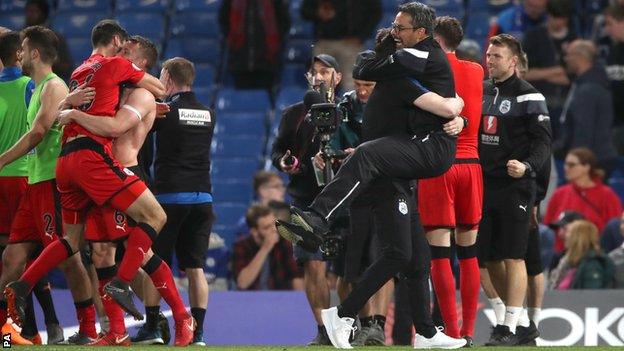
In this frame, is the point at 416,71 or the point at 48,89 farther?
the point at 48,89

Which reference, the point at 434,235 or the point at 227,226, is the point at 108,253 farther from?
the point at 227,226

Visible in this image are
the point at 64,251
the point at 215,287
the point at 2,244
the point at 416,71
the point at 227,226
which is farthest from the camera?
the point at 227,226

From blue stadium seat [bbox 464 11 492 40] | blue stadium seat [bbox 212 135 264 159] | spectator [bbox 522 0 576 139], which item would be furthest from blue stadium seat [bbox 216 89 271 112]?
spectator [bbox 522 0 576 139]

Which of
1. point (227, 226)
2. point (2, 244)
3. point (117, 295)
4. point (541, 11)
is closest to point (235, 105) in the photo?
point (227, 226)

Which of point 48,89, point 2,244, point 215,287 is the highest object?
point 48,89

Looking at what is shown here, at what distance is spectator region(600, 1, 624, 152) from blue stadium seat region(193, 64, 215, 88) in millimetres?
4275

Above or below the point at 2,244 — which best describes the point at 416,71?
above

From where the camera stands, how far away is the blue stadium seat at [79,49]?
17750 mm

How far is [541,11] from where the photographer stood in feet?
52.7

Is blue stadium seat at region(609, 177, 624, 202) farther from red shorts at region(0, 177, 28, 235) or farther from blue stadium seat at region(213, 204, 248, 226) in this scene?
red shorts at region(0, 177, 28, 235)

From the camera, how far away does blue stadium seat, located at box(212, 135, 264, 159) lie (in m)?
16.8

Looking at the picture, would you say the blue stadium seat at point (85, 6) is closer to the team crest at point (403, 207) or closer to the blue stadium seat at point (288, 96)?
the blue stadium seat at point (288, 96)

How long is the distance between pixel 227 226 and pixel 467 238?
5580 millimetres

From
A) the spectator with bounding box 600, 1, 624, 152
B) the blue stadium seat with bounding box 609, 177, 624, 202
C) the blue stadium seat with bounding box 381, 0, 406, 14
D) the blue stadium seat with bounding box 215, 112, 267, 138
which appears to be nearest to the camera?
the spectator with bounding box 600, 1, 624, 152
